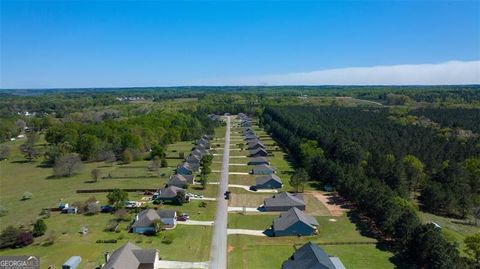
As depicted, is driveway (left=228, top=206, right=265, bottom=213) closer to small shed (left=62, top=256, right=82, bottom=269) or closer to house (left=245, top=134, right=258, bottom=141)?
small shed (left=62, top=256, right=82, bottom=269)

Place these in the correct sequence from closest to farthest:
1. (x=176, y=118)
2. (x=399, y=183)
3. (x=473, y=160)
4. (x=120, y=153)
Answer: (x=399, y=183) < (x=473, y=160) < (x=120, y=153) < (x=176, y=118)

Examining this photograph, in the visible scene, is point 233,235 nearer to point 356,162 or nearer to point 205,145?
point 356,162

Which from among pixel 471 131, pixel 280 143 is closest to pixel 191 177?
pixel 280 143

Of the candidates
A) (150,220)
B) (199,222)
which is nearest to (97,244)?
(150,220)

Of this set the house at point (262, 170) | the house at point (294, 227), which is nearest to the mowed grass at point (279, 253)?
the house at point (294, 227)

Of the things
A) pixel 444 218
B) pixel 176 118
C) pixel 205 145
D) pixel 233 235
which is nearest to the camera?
pixel 233 235

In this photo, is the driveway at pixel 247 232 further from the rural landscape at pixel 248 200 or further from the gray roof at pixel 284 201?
the gray roof at pixel 284 201

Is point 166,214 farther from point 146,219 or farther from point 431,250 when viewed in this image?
point 431,250
